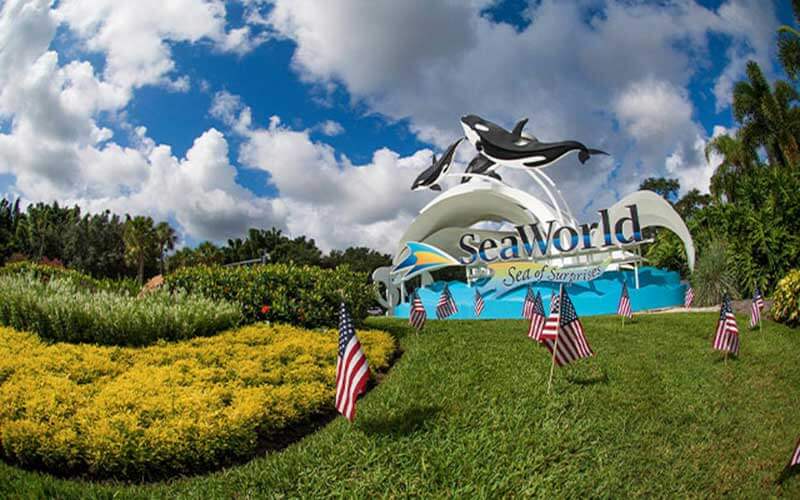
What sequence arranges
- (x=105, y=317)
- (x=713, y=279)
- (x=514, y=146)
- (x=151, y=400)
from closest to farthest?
(x=151, y=400) < (x=105, y=317) < (x=713, y=279) < (x=514, y=146)

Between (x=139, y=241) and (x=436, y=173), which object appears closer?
(x=436, y=173)

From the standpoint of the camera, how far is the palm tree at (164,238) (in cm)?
5766

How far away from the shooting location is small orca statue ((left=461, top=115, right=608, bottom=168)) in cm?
2458

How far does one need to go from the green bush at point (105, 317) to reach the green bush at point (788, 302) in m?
14.0

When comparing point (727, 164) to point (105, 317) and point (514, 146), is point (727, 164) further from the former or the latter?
point (105, 317)

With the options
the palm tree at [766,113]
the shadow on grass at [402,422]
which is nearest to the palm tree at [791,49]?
the palm tree at [766,113]

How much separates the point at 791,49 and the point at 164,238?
56.8 meters

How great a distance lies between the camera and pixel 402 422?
5.37 m

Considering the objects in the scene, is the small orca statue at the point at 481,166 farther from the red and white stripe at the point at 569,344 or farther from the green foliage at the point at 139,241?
the green foliage at the point at 139,241

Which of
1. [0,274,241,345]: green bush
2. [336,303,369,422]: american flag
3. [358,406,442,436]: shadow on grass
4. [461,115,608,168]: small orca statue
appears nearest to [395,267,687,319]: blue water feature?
[461,115,608,168]: small orca statue

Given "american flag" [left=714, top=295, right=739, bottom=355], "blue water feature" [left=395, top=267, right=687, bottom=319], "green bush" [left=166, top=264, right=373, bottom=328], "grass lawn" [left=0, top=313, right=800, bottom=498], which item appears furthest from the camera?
"blue water feature" [left=395, top=267, right=687, bottom=319]

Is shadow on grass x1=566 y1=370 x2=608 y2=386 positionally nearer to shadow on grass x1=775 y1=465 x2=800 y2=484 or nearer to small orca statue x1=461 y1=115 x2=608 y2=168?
shadow on grass x1=775 y1=465 x2=800 y2=484

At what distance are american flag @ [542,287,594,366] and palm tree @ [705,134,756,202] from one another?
33772 mm

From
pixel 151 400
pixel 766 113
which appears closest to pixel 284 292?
pixel 151 400
